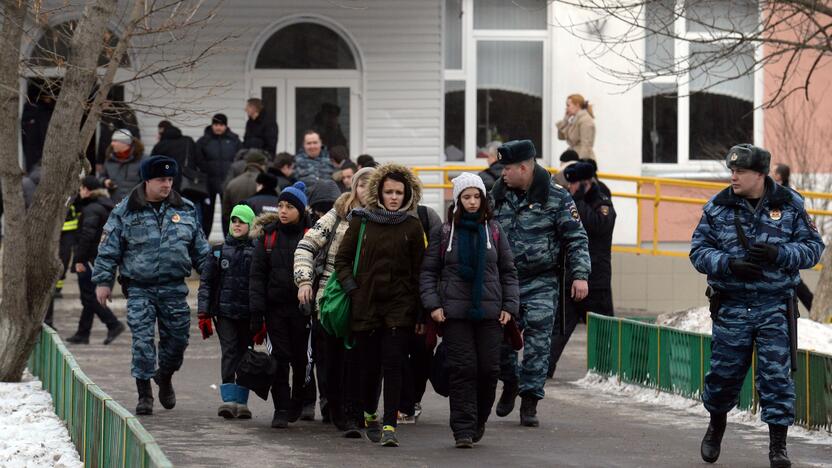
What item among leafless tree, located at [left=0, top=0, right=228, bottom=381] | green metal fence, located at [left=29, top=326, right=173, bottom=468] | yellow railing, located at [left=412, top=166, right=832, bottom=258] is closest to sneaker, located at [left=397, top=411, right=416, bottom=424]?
green metal fence, located at [left=29, top=326, right=173, bottom=468]

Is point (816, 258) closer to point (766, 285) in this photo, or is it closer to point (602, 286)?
point (766, 285)

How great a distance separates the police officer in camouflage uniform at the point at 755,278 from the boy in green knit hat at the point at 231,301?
3.44 metres

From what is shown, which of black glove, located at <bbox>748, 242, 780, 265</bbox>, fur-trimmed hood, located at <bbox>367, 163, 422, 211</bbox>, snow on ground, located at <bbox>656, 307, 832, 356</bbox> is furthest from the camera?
snow on ground, located at <bbox>656, 307, 832, 356</bbox>

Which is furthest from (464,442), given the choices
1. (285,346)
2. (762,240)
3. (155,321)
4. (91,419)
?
(155,321)

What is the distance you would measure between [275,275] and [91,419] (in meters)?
2.36

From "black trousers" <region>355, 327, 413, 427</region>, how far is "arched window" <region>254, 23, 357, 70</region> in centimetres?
1401

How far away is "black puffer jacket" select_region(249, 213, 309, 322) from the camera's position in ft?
35.4

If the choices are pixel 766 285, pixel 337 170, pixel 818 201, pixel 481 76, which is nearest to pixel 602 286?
pixel 337 170

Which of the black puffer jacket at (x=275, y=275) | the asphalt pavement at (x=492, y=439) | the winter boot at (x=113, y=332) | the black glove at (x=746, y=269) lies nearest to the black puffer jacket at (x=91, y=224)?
the winter boot at (x=113, y=332)

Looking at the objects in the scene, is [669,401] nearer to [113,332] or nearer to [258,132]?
[113,332]

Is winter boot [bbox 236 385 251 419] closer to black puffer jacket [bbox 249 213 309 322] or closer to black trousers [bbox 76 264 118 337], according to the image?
black puffer jacket [bbox 249 213 309 322]

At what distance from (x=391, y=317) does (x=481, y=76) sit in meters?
14.7

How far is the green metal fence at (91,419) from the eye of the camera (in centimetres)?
682

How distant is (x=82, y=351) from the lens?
52.4ft
